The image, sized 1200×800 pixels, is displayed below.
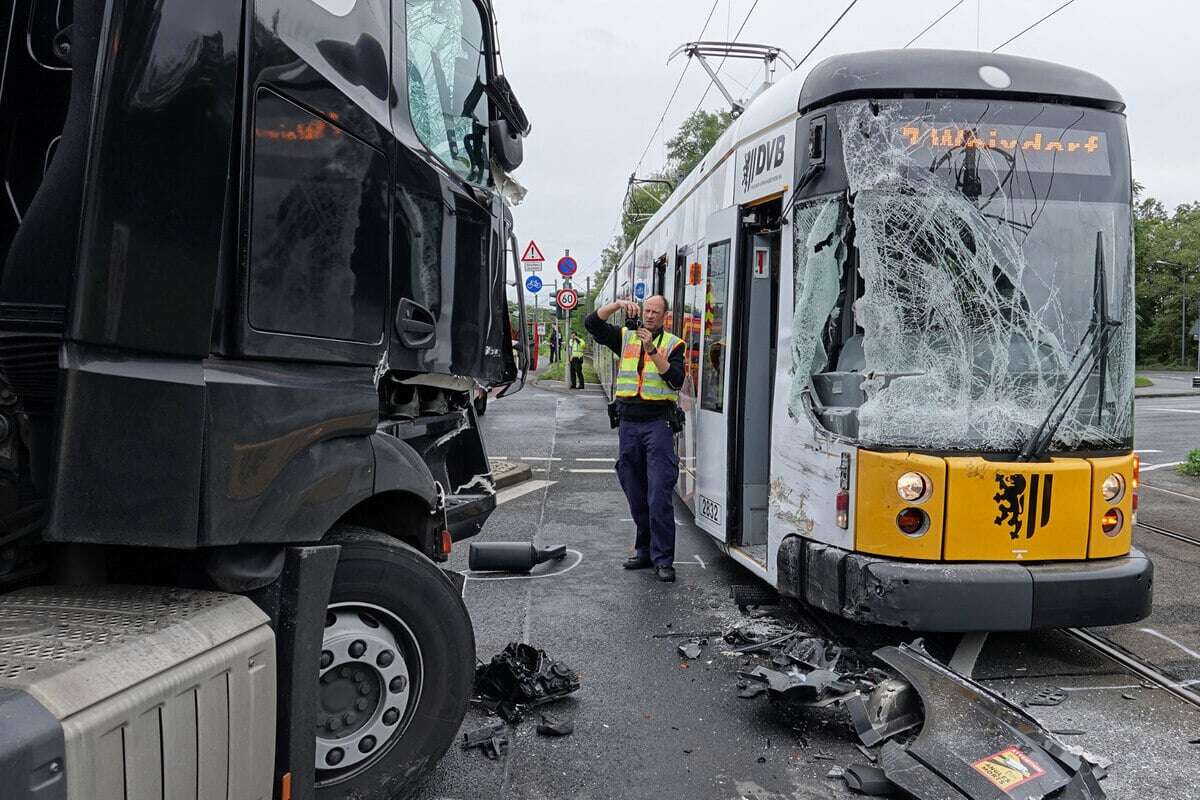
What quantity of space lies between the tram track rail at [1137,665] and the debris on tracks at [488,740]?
311cm

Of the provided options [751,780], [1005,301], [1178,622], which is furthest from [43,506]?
[1178,622]

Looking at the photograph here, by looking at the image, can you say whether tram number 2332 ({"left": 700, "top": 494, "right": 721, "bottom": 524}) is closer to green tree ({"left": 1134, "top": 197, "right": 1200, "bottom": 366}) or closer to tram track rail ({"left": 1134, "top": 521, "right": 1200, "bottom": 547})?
tram track rail ({"left": 1134, "top": 521, "right": 1200, "bottom": 547})

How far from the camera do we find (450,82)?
383 centimetres

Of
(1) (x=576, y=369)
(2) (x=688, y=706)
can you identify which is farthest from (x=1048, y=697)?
(1) (x=576, y=369)

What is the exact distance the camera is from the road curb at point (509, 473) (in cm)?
1005

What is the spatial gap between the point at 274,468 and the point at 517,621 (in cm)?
316

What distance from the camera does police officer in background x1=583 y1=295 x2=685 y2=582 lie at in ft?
21.2

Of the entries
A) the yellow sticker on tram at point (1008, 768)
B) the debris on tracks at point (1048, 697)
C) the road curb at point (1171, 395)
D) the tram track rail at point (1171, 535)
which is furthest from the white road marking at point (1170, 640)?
the road curb at point (1171, 395)

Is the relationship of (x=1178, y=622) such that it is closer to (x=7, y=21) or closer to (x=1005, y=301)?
(x=1005, y=301)

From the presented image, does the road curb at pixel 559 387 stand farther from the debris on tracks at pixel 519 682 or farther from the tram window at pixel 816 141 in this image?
the debris on tracks at pixel 519 682

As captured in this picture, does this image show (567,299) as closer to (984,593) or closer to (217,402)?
(984,593)

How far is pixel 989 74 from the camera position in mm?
4703

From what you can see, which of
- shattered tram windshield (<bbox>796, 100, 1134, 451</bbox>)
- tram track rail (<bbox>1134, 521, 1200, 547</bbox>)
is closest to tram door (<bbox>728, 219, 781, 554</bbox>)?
shattered tram windshield (<bbox>796, 100, 1134, 451</bbox>)

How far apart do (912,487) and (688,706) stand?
145 cm
